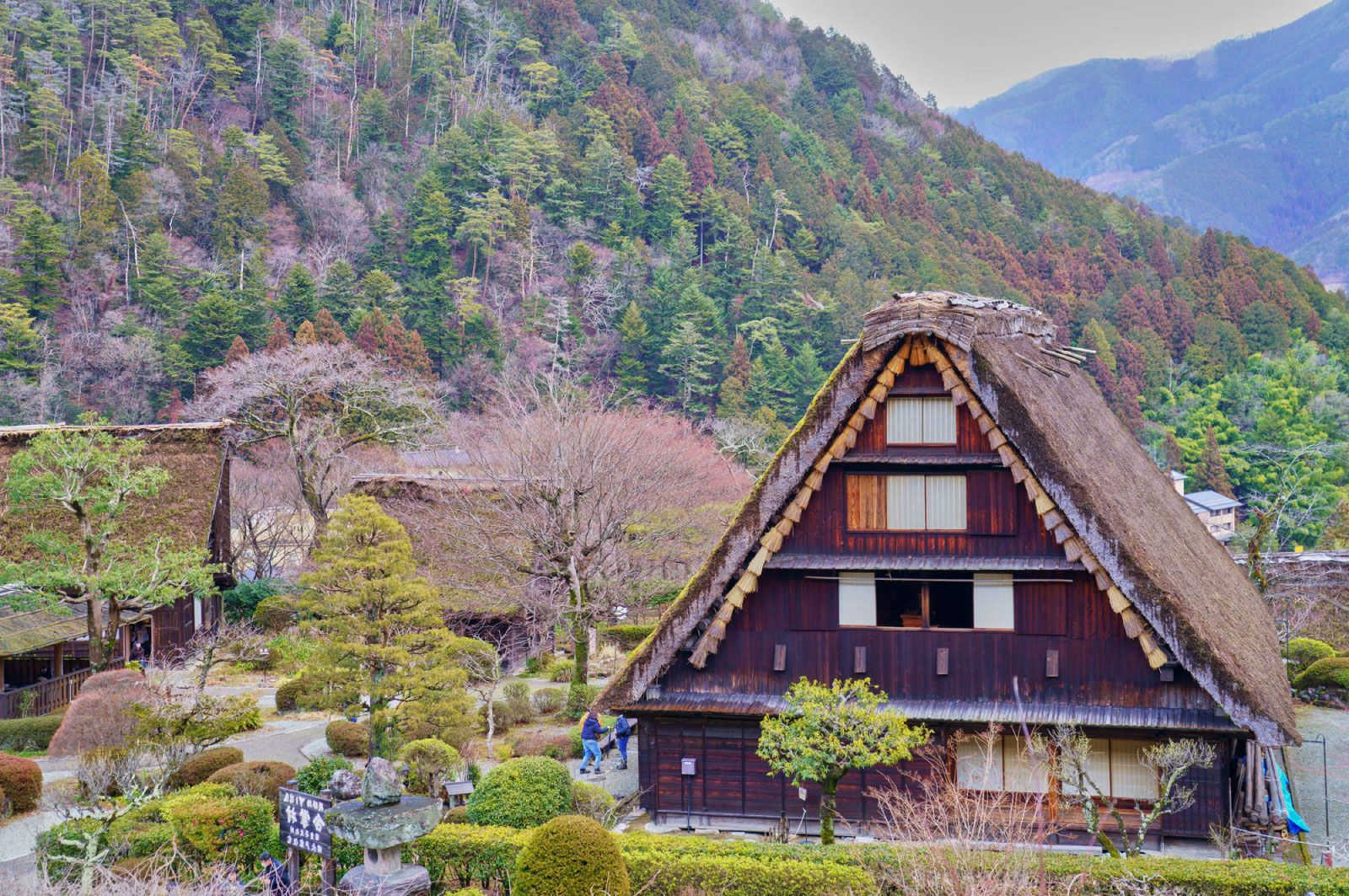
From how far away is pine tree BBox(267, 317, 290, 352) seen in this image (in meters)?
58.2

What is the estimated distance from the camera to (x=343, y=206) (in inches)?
3292

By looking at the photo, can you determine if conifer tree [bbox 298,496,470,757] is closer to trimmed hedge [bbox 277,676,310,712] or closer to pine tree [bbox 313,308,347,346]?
trimmed hedge [bbox 277,676,310,712]

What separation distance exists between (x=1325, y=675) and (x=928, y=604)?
1516cm

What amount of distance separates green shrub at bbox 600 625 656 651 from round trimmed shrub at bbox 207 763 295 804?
1616cm

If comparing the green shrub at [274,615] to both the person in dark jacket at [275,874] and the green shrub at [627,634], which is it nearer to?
the green shrub at [627,634]

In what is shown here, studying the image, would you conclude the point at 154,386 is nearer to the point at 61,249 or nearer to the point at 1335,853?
the point at 61,249

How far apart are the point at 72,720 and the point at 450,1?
109 meters

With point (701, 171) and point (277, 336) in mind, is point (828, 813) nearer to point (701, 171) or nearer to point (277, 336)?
point (277, 336)

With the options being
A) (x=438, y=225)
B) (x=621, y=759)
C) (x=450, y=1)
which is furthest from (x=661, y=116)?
(x=621, y=759)

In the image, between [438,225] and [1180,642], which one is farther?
[438,225]

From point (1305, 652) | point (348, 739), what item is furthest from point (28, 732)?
point (1305, 652)

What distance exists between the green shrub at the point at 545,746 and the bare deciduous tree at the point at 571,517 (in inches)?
114

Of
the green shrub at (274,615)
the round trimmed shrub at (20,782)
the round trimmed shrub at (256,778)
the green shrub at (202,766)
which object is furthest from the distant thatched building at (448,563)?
the round trimmed shrub at (256,778)

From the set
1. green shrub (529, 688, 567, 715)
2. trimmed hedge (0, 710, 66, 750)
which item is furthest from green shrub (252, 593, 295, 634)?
green shrub (529, 688, 567, 715)
